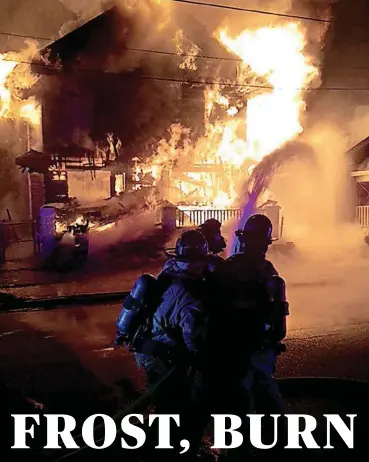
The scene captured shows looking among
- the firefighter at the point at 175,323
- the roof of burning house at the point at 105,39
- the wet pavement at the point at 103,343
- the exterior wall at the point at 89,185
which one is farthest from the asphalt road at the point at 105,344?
the roof of burning house at the point at 105,39

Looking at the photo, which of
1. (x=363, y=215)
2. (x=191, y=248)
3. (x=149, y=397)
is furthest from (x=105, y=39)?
(x=149, y=397)

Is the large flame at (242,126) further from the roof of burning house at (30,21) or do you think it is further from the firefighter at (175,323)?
the firefighter at (175,323)

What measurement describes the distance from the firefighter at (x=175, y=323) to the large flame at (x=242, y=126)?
56.3ft

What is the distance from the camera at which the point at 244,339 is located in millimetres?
3504

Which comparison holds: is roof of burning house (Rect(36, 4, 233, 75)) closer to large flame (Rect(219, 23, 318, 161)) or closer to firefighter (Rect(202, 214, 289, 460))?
large flame (Rect(219, 23, 318, 161))

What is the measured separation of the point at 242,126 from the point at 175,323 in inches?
764

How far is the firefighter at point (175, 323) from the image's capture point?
3.32 metres

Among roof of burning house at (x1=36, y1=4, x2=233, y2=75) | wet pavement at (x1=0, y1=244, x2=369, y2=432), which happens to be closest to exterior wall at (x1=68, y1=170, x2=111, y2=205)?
roof of burning house at (x1=36, y1=4, x2=233, y2=75)

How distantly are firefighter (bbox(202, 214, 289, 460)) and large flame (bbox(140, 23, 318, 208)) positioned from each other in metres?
17.0

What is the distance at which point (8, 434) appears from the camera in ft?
13.0

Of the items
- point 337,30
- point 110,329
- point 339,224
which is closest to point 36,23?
point 337,30

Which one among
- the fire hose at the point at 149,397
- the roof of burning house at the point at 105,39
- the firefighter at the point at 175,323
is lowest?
the fire hose at the point at 149,397

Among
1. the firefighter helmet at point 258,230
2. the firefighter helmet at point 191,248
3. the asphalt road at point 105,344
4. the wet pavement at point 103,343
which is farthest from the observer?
the asphalt road at point 105,344

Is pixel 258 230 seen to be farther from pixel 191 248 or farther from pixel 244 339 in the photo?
pixel 244 339
